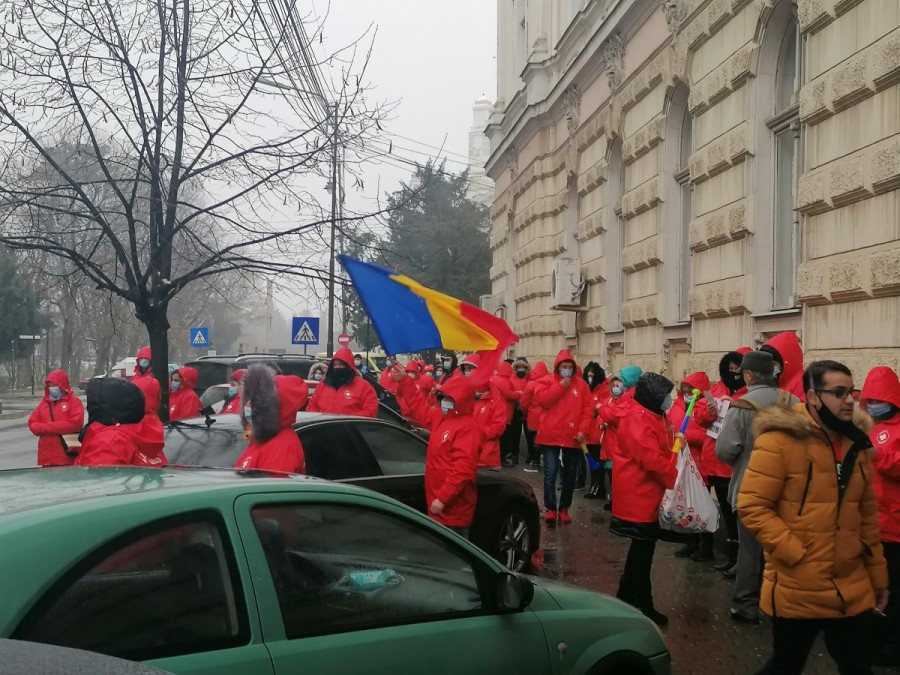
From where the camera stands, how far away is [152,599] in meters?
2.54

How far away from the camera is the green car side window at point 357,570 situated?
9.42 ft

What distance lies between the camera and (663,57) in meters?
13.7

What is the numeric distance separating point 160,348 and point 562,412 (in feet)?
15.5

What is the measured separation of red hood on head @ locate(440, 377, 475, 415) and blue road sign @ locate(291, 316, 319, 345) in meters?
18.3

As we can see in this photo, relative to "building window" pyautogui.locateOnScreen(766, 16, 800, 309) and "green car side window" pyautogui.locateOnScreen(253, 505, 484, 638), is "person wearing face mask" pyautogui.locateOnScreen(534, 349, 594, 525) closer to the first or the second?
"building window" pyautogui.locateOnScreen(766, 16, 800, 309)

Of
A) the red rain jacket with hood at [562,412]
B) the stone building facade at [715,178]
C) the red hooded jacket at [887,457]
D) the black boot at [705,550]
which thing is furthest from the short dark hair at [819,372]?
the red rain jacket with hood at [562,412]

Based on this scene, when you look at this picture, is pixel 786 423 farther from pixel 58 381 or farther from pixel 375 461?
pixel 58 381

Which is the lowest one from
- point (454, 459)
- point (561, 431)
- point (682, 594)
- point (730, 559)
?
point (682, 594)

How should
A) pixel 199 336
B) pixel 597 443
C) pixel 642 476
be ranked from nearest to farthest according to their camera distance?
A: pixel 642 476 → pixel 597 443 → pixel 199 336

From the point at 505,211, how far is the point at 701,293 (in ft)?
50.4

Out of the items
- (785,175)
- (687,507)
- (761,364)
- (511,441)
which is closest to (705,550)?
(687,507)

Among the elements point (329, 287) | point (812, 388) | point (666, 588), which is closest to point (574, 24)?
point (329, 287)

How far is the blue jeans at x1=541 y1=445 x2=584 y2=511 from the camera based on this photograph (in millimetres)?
10641

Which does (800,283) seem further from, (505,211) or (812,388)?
(505,211)
